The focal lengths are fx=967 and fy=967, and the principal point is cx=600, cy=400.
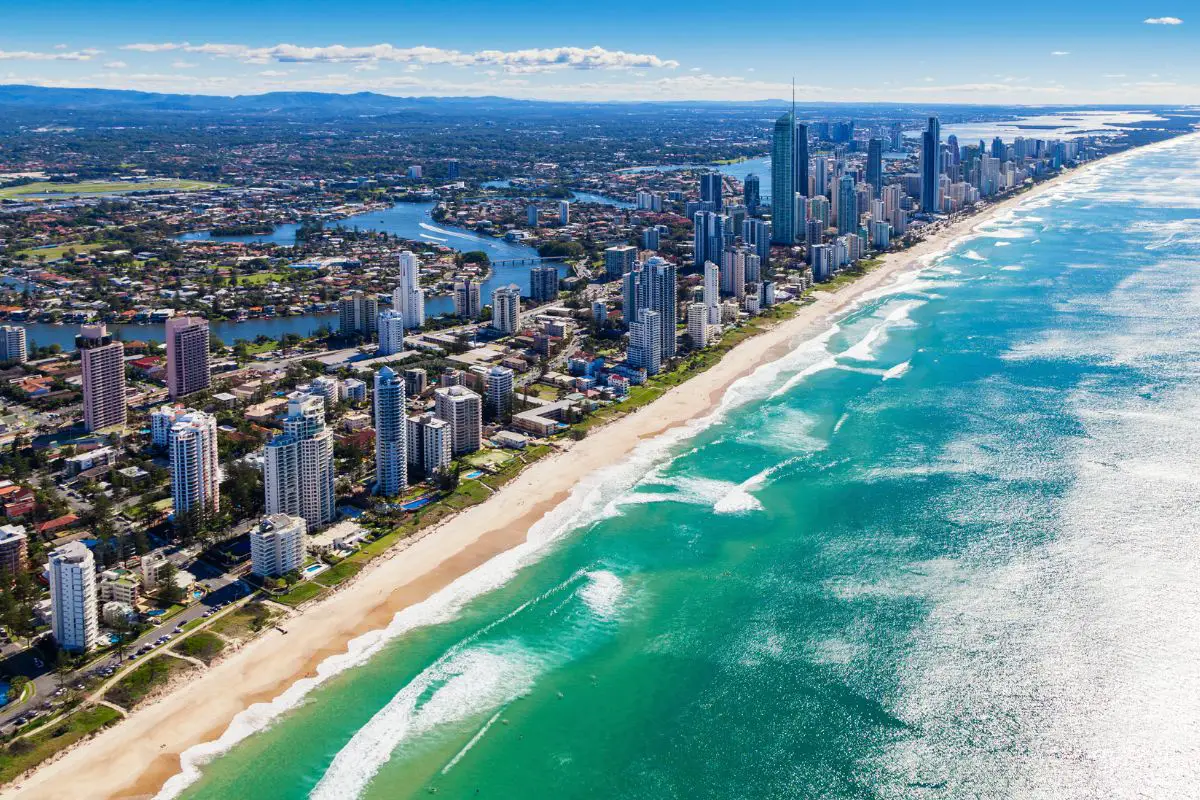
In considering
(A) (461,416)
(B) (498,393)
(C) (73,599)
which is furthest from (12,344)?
(C) (73,599)

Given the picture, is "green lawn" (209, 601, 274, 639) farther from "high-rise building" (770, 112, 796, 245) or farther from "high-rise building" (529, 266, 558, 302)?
"high-rise building" (770, 112, 796, 245)

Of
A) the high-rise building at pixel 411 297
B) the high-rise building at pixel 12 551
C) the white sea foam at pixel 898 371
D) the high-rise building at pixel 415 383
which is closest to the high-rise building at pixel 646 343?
the high-rise building at pixel 415 383

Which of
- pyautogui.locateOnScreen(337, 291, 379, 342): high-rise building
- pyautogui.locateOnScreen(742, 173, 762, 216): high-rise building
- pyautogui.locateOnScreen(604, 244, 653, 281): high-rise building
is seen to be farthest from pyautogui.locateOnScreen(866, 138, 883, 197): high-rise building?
pyautogui.locateOnScreen(337, 291, 379, 342): high-rise building

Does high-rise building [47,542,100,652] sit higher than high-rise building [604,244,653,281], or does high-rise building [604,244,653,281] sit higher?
high-rise building [604,244,653,281]

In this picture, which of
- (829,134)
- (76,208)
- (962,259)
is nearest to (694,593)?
(962,259)

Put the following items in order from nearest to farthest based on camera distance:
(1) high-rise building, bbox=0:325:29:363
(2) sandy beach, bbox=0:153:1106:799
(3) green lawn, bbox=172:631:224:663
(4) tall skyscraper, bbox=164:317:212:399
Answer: (2) sandy beach, bbox=0:153:1106:799
(3) green lawn, bbox=172:631:224:663
(4) tall skyscraper, bbox=164:317:212:399
(1) high-rise building, bbox=0:325:29:363

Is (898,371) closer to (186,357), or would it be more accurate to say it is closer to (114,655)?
(186,357)
